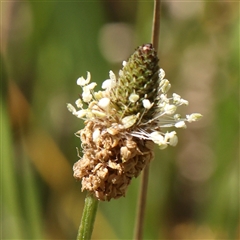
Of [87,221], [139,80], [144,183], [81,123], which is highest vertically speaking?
[81,123]

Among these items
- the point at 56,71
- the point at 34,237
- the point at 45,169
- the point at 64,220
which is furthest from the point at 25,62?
the point at 34,237

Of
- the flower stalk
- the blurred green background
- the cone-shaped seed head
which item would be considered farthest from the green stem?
the blurred green background

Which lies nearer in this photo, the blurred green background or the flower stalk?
the flower stalk

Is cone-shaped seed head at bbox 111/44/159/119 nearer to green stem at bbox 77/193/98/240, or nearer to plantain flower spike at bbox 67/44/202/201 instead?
plantain flower spike at bbox 67/44/202/201

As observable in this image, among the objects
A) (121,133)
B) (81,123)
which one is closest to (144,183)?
(121,133)

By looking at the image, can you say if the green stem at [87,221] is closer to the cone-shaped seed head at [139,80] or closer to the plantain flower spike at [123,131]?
the plantain flower spike at [123,131]

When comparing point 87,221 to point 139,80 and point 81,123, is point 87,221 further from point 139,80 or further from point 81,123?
point 81,123
